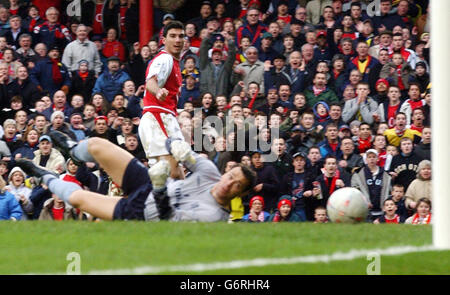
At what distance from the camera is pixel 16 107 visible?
1811 cm

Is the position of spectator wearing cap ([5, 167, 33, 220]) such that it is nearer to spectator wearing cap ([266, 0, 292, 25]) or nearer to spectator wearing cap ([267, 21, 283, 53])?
spectator wearing cap ([267, 21, 283, 53])

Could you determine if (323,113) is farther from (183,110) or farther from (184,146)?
(184,146)

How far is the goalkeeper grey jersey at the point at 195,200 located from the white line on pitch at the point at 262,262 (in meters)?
2.61

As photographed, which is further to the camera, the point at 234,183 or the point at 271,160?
the point at 271,160

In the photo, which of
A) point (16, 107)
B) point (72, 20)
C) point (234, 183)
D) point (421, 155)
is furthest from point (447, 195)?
point (72, 20)

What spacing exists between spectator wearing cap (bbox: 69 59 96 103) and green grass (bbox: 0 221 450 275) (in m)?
8.16

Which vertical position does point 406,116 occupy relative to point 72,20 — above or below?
below

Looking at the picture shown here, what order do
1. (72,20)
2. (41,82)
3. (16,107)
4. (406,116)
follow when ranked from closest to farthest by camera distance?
(406,116) → (16,107) → (41,82) → (72,20)

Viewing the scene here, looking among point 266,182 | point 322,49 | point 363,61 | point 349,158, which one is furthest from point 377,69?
point 266,182

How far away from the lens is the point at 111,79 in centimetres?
1888

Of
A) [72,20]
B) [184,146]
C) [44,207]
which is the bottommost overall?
[44,207]

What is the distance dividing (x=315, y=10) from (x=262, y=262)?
12071 mm

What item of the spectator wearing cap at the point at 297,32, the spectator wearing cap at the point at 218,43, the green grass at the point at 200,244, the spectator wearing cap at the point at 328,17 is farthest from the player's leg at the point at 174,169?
the spectator wearing cap at the point at 328,17

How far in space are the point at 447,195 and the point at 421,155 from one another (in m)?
6.27
